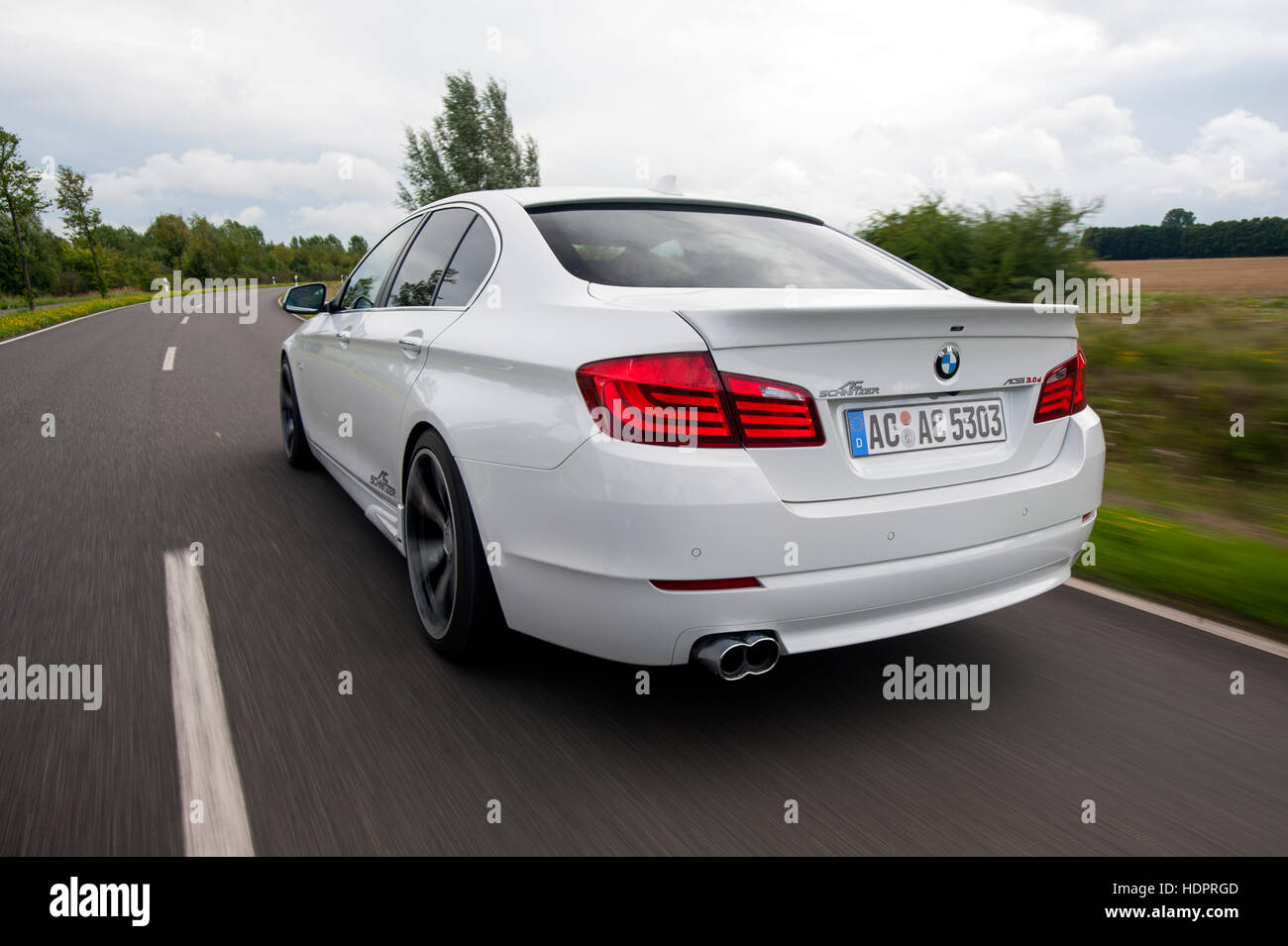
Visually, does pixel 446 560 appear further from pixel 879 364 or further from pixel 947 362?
pixel 947 362

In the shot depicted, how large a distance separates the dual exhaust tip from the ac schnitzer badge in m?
0.65

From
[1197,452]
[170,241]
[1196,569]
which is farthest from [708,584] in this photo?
[170,241]

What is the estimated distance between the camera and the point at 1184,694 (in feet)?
9.78

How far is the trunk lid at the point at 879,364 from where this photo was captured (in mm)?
2367

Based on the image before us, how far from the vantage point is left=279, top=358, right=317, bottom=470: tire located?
605 cm

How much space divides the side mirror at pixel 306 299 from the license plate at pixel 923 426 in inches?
149

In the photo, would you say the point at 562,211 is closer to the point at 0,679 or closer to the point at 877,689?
the point at 877,689

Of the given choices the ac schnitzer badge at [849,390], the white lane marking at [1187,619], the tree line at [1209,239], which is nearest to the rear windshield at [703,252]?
the ac schnitzer badge at [849,390]

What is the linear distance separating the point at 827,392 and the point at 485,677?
1478 mm

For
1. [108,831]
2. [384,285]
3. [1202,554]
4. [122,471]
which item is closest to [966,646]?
[1202,554]

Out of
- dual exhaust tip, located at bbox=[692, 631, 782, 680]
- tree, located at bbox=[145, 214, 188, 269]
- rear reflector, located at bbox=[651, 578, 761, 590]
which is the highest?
tree, located at bbox=[145, 214, 188, 269]

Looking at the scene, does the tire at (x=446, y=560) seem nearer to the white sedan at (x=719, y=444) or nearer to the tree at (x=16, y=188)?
the white sedan at (x=719, y=444)

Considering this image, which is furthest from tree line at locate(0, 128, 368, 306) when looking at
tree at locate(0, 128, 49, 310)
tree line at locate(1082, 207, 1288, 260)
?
tree line at locate(1082, 207, 1288, 260)
